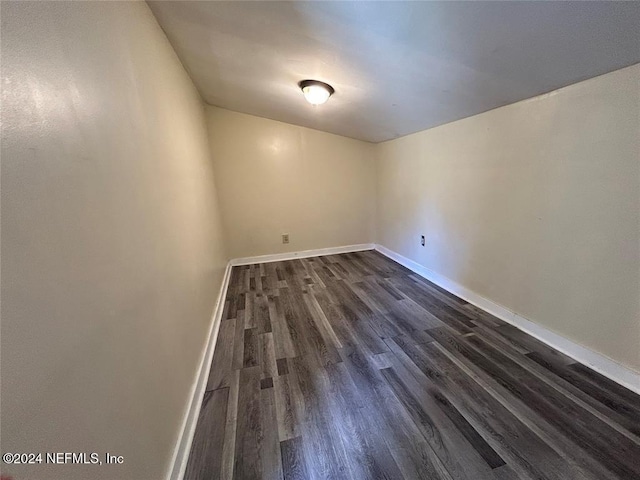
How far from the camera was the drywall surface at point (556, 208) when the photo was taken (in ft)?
4.55

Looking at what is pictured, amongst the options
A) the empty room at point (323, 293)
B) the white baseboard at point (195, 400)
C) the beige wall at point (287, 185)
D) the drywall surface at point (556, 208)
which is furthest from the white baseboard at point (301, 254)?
the drywall surface at point (556, 208)

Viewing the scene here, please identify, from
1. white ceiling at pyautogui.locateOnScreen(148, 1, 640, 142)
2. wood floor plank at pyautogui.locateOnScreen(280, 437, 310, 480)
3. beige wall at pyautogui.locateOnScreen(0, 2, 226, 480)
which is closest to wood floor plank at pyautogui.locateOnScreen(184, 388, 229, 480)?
beige wall at pyautogui.locateOnScreen(0, 2, 226, 480)

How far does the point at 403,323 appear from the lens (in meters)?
2.19

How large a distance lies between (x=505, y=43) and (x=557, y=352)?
185cm

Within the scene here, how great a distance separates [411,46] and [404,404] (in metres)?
1.85

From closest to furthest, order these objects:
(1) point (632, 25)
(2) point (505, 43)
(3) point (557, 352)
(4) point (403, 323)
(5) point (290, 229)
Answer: (1) point (632, 25), (2) point (505, 43), (3) point (557, 352), (4) point (403, 323), (5) point (290, 229)

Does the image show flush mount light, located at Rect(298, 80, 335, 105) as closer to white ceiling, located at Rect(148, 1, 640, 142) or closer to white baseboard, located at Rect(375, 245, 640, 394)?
white ceiling, located at Rect(148, 1, 640, 142)

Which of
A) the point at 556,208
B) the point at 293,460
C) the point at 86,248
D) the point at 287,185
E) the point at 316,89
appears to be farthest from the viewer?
the point at 287,185

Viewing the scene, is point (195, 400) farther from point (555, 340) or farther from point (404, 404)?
point (555, 340)

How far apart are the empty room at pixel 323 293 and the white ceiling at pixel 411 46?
0.05 feet

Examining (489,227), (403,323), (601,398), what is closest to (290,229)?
(403,323)

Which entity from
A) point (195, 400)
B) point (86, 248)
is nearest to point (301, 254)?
point (195, 400)

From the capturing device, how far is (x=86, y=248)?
2.28 ft

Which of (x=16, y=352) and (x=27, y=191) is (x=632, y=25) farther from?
(x=16, y=352)
